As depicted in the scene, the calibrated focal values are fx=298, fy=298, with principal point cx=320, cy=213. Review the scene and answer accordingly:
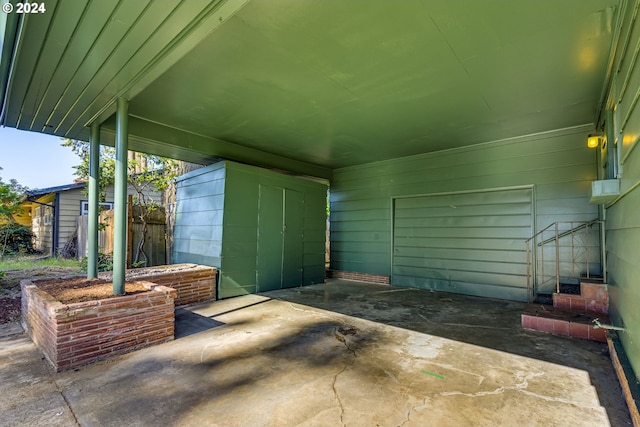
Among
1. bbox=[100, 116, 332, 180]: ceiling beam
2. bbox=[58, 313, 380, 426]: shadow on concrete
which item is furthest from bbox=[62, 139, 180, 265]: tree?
bbox=[58, 313, 380, 426]: shadow on concrete

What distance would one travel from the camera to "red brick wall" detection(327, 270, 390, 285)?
6.86 metres

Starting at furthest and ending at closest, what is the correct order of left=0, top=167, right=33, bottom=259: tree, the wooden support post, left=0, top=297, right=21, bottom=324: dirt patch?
left=0, top=167, right=33, bottom=259: tree → the wooden support post → left=0, top=297, right=21, bottom=324: dirt patch

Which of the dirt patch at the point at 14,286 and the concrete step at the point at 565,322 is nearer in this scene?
the concrete step at the point at 565,322

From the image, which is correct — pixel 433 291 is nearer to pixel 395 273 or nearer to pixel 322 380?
pixel 395 273

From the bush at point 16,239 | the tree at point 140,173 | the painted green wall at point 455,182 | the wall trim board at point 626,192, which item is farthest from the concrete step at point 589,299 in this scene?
the bush at point 16,239

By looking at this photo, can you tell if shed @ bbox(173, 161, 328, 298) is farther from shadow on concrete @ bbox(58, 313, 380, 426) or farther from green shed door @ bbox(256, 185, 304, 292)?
shadow on concrete @ bbox(58, 313, 380, 426)

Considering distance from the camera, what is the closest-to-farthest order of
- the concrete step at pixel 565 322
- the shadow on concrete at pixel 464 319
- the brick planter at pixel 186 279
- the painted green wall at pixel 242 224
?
the shadow on concrete at pixel 464 319, the concrete step at pixel 565 322, the brick planter at pixel 186 279, the painted green wall at pixel 242 224

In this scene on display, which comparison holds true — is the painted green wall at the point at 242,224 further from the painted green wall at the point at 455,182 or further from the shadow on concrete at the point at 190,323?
the painted green wall at the point at 455,182

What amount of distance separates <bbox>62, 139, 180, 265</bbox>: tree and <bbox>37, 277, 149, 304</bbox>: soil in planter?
2216mm

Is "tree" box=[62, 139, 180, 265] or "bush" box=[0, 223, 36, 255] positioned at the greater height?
"tree" box=[62, 139, 180, 265]

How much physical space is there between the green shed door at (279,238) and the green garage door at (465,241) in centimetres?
225

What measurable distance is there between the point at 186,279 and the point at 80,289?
1.49 meters

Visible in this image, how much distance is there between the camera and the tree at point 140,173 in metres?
6.30

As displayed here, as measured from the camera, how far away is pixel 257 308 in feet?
14.9
